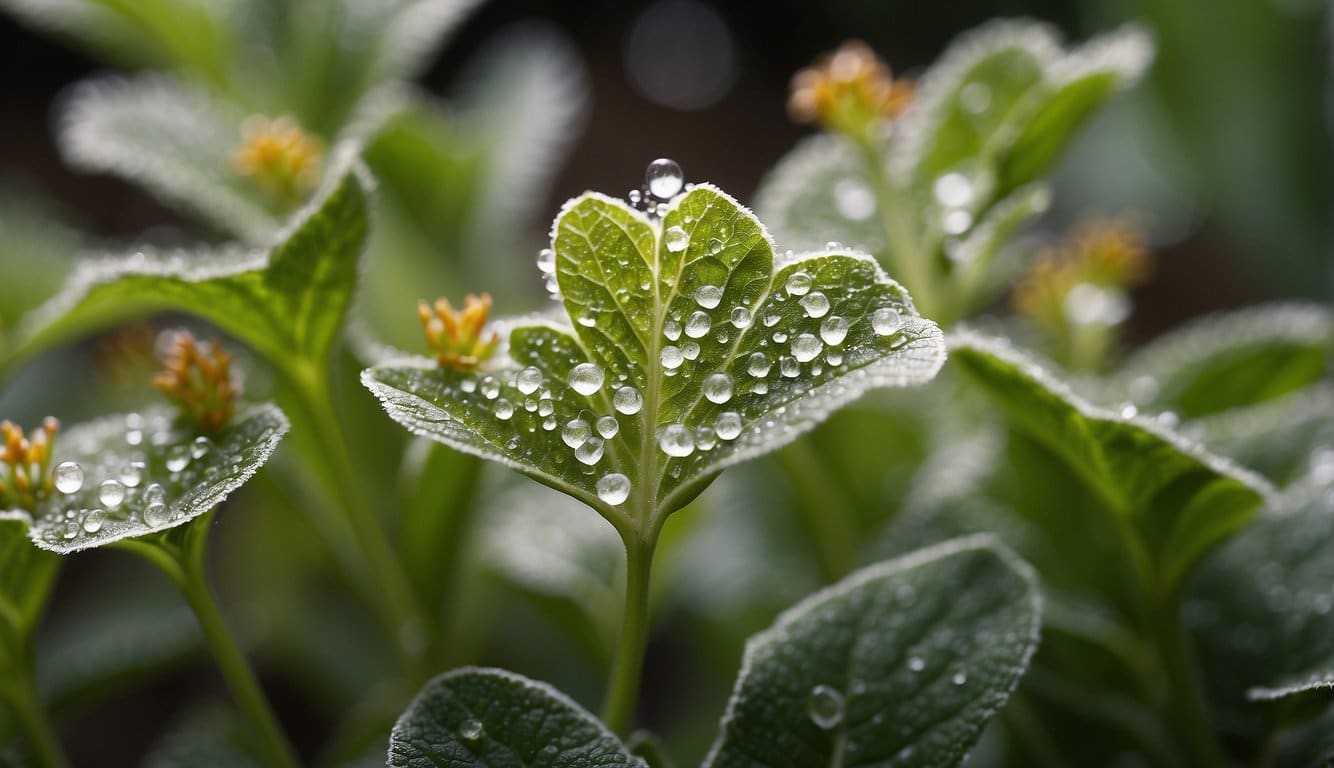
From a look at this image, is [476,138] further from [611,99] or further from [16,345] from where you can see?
[611,99]

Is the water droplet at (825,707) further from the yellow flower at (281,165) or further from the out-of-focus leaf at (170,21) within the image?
the out-of-focus leaf at (170,21)

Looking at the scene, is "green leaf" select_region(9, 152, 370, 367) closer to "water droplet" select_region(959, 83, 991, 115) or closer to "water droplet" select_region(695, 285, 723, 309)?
"water droplet" select_region(695, 285, 723, 309)

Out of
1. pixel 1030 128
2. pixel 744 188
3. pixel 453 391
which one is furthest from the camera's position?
pixel 744 188

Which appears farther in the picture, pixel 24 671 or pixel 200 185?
pixel 200 185

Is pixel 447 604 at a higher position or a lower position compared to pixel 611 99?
lower

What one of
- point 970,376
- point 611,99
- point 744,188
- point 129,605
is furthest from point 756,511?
point 611,99

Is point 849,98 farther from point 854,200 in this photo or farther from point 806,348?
point 806,348

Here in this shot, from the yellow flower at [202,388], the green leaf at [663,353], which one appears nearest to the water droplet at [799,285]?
the green leaf at [663,353]
